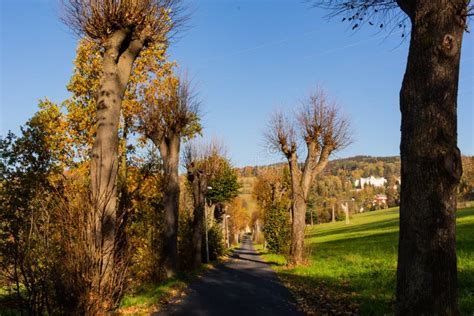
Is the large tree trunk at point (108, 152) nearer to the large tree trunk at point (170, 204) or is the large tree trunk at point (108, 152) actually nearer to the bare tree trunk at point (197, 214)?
the large tree trunk at point (170, 204)

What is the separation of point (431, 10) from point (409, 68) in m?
0.70

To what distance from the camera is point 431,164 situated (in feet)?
14.7

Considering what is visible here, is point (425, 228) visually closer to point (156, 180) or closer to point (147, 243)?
point (147, 243)

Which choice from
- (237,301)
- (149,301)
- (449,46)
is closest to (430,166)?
(449,46)

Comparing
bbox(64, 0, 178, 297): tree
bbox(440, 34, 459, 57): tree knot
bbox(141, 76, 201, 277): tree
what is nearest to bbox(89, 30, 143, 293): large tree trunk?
bbox(64, 0, 178, 297): tree

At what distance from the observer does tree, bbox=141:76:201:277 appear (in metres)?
17.4

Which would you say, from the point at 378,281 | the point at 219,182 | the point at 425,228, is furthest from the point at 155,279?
the point at 219,182

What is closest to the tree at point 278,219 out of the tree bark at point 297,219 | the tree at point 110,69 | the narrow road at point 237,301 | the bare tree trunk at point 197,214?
the bare tree trunk at point 197,214

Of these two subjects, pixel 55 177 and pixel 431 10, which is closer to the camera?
pixel 431 10

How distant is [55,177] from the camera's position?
69.1ft

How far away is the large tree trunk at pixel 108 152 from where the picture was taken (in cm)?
664

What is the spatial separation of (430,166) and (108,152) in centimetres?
565

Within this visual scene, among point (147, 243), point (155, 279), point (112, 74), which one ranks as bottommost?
point (155, 279)

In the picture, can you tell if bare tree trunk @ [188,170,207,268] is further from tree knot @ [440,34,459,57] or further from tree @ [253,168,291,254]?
tree knot @ [440,34,459,57]
